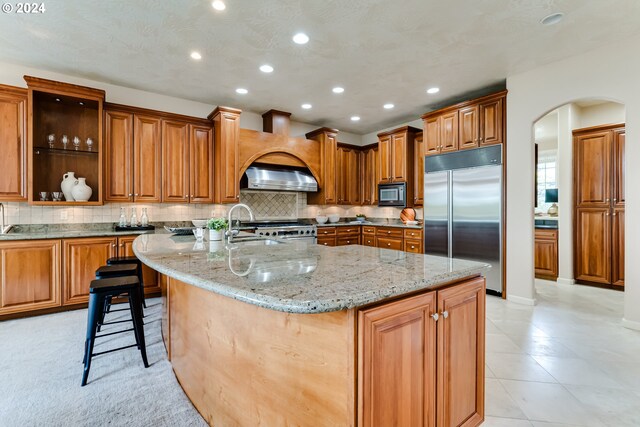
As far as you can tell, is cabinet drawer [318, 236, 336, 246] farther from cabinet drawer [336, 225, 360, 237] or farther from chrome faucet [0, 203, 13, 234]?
chrome faucet [0, 203, 13, 234]

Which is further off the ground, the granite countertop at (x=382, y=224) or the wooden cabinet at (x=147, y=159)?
the wooden cabinet at (x=147, y=159)

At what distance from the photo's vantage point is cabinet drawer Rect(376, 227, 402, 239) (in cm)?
510

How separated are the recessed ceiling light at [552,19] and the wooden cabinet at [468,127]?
1.44 m

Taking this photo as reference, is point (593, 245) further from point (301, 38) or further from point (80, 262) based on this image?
point (80, 262)

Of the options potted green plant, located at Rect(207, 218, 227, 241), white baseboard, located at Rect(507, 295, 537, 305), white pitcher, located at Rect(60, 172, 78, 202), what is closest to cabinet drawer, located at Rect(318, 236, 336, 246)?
white baseboard, located at Rect(507, 295, 537, 305)

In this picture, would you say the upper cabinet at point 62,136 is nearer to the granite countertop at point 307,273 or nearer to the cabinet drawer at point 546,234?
the granite countertop at point 307,273

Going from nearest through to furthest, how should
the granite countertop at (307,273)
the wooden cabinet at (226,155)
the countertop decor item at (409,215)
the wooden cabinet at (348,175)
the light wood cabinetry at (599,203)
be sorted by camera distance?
the granite countertop at (307,273) → the light wood cabinetry at (599,203) → the wooden cabinet at (226,155) → the countertop decor item at (409,215) → the wooden cabinet at (348,175)

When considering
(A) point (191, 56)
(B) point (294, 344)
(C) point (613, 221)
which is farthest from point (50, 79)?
(C) point (613, 221)

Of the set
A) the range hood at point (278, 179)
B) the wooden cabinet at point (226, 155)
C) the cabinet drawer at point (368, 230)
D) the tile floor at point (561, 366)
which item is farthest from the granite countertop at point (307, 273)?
the cabinet drawer at point (368, 230)

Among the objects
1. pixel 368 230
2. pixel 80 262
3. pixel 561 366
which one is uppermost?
pixel 368 230

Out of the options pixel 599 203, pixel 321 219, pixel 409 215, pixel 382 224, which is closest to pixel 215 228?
pixel 321 219

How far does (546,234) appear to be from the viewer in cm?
486

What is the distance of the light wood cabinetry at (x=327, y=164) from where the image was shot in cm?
555

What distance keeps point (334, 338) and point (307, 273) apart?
13.3 inches
